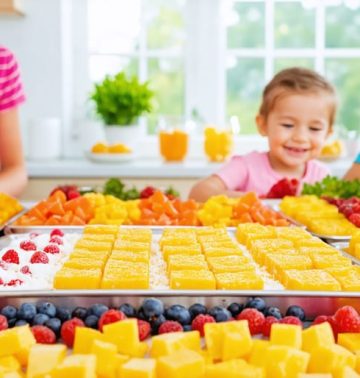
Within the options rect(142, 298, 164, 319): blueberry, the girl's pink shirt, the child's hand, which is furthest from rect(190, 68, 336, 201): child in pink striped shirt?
rect(142, 298, 164, 319): blueberry

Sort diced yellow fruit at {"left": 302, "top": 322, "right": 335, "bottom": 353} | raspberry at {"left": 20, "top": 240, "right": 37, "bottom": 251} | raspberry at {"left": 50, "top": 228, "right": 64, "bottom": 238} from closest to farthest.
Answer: diced yellow fruit at {"left": 302, "top": 322, "right": 335, "bottom": 353}
raspberry at {"left": 20, "top": 240, "right": 37, "bottom": 251}
raspberry at {"left": 50, "top": 228, "right": 64, "bottom": 238}

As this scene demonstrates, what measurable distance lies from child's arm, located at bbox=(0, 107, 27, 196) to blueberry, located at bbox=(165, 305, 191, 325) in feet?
5.87

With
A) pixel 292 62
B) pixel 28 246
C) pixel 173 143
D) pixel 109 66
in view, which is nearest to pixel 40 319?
pixel 28 246

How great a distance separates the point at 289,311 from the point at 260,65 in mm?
3725

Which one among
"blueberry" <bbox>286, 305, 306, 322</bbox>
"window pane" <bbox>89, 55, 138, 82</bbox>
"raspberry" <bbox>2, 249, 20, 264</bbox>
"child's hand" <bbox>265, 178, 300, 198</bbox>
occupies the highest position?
"window pane" <bbox>89, 55, 138, 82</bbox>

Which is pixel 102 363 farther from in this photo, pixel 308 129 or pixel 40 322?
pixel 308 129

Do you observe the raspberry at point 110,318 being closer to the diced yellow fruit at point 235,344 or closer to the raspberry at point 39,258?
the diced yellow fruit at point 235,344

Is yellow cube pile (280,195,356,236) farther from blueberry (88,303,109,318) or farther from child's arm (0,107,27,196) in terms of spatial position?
child's arm (0,107,27,196)

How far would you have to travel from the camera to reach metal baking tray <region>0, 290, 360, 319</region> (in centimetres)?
118

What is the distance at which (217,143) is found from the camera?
4.25 meters

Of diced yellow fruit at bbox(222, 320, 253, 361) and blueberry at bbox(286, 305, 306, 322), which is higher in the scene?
diced yellow fruit at bbox(222, 320, 253, 361)

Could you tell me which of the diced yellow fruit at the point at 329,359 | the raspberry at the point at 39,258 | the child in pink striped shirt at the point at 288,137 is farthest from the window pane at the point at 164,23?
the diced yellow fruit at the point at 329,359

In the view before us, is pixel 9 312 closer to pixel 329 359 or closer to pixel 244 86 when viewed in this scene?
pixel 329 359

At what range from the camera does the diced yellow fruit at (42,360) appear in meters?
0.95
